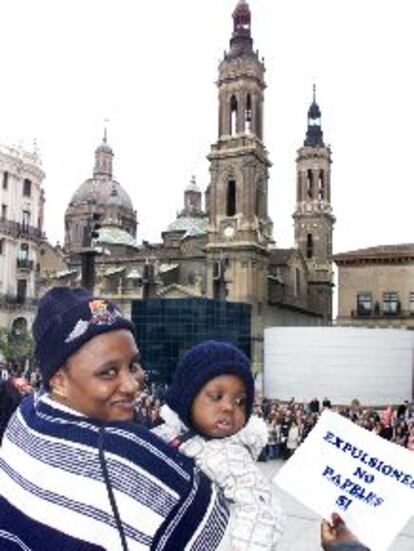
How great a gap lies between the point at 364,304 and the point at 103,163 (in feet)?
165

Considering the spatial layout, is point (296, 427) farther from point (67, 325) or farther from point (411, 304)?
point (411, 304)

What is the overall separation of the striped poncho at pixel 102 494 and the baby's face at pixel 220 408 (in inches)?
22.4

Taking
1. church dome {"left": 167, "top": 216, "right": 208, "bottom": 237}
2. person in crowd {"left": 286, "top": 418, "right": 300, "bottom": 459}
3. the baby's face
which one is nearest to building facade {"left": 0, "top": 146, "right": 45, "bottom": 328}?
church dome {"left": 167, "top": 216, "right": 208, "bottom": 237}

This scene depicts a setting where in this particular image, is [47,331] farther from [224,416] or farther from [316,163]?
[316,163]

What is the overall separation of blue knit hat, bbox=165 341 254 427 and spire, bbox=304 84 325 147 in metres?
77.0

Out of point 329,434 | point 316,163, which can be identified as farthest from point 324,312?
point 329,434

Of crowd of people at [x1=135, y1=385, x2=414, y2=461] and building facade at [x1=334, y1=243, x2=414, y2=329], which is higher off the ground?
building facade at [x1=334, y1=243, x2=414, y2=329]

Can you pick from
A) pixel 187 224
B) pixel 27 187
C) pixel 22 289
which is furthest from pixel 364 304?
pixel 27 187

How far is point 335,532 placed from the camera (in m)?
2.57

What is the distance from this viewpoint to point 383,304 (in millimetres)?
58438

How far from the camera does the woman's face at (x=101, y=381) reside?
1995 millimetres

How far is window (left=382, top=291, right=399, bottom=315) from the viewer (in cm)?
5775

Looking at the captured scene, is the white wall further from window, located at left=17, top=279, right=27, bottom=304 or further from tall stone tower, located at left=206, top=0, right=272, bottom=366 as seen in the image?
window, located at left=17, top=279, right=27, bottom=304

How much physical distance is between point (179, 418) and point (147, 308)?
135 feet
